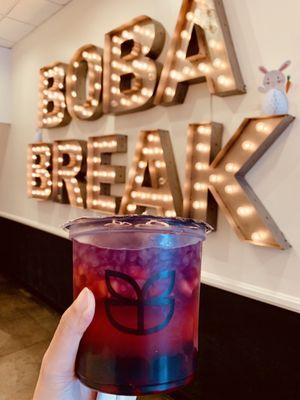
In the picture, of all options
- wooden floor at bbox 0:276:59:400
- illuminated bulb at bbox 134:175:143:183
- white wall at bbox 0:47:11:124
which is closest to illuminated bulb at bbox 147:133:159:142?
illuminated bulb at bbox 134:175:143:183

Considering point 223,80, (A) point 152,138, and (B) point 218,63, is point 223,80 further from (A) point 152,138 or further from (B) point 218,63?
(A) point 152,138

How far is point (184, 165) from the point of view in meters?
2.38

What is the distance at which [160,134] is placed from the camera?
243 centimetres

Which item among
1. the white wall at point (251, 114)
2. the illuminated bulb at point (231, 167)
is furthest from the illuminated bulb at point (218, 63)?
the illuminated bulb at point (231, 167)

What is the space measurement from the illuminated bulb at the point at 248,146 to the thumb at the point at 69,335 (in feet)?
4.85

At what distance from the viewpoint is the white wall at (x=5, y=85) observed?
484 centimetres

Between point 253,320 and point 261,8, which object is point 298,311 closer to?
point 253,320

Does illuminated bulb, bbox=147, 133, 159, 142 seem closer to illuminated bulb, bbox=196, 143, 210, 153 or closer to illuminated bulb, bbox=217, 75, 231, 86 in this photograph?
illuminated bulb, bbox=196, 143, 210, 153

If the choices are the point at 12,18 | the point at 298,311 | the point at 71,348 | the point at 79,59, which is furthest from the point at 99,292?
the point at 12,18

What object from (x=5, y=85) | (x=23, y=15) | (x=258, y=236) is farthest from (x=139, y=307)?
(x=5, y=85)

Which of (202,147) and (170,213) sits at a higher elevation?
(202,147)

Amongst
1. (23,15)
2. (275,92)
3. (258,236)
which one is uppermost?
(23,15)

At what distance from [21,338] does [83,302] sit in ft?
10.4

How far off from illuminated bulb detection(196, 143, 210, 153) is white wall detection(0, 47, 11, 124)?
3694 millimetres
